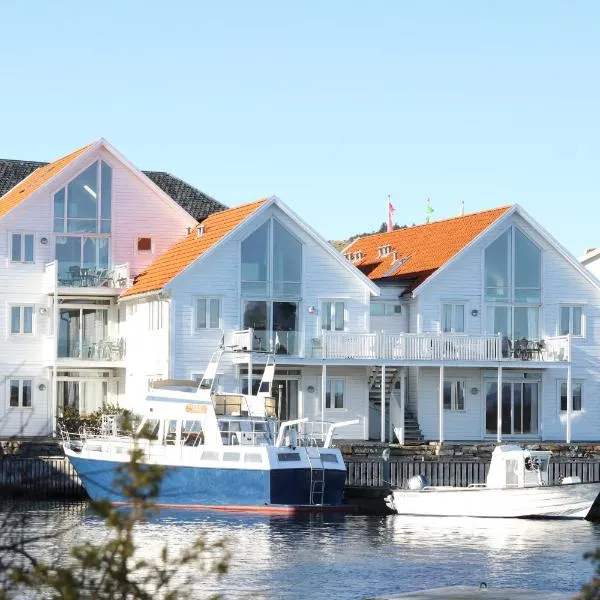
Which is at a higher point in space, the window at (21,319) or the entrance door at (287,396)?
the window at (21,319)

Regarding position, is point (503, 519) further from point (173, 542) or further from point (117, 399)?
point (117, 399)

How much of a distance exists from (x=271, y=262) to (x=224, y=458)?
39.3 feet

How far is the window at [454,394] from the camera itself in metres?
56.9

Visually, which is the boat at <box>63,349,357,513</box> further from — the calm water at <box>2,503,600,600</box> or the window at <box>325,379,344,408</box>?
the window at <box>325,379,344,408</box>

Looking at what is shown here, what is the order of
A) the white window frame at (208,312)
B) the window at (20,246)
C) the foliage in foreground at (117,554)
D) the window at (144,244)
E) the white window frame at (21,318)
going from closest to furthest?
the foliage in foreground at (117,554) < the white window frame at (208,312) < the white window frame at (21,318) < the window at (20,246) < the window at (144,244)

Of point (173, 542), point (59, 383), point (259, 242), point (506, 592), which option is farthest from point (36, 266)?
point (506, 592)

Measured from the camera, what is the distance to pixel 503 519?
143 ft

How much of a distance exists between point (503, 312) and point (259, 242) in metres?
9.66

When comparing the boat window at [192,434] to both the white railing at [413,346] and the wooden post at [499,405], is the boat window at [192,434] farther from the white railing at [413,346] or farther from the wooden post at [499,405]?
the wooden post at [499,405]

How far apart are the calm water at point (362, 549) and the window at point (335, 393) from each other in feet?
38.8

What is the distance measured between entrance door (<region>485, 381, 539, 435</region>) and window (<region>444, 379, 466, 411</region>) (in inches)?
36.8

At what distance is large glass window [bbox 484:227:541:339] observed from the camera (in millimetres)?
57562

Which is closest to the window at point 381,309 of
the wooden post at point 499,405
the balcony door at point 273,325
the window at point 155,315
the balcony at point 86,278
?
the balcony door at point 273,325

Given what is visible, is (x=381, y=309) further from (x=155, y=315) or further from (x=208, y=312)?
(x=155, y=315)
